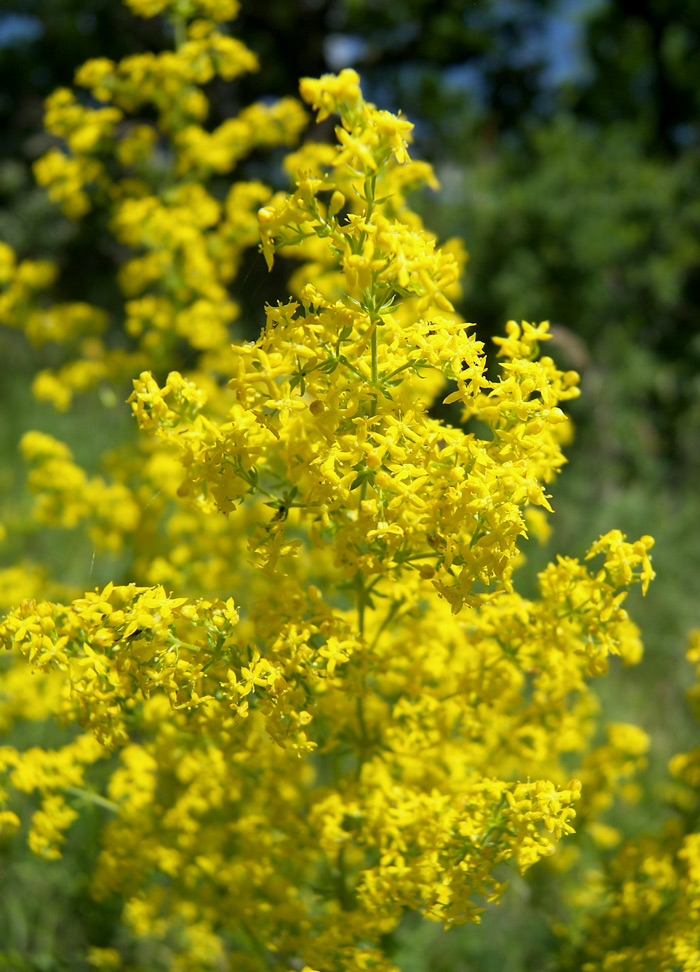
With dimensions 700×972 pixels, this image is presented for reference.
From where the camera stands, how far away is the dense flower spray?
5.40 ft

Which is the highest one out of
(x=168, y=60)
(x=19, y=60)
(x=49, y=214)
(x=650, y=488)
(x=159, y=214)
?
(x=19, y=60)

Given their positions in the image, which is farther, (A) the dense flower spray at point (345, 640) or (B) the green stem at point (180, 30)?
(B) the green stem at point (180, 30)

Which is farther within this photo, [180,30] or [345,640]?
[180,30]

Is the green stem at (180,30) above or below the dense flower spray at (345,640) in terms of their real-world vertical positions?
above

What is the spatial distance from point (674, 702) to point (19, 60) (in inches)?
530

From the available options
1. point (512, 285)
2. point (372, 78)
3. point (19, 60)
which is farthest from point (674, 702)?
point (19, 60)

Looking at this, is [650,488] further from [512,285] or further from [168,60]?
[168,60]

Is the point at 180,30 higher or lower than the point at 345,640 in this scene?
higher

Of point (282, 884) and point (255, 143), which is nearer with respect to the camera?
point (282, 884)

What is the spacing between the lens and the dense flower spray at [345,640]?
1.64 meters

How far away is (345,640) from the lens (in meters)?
1.96

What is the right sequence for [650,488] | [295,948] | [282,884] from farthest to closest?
[650,488] < [282,884] < [295,948]

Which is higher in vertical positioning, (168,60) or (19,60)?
(19,60)

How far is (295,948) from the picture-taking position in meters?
2.31
